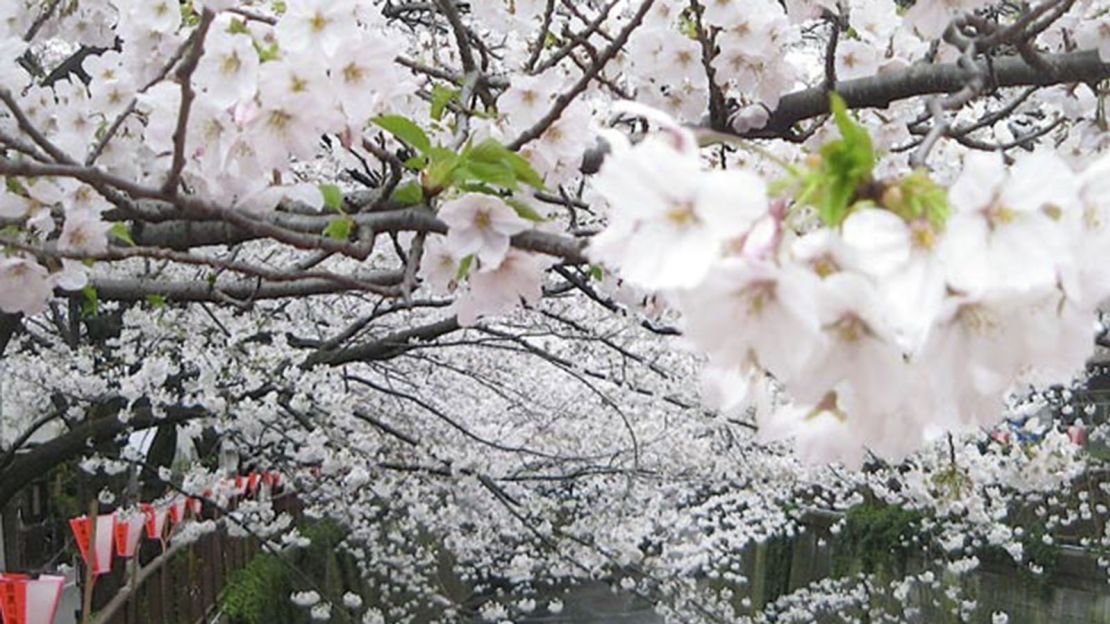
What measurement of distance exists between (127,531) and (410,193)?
15.5 ft

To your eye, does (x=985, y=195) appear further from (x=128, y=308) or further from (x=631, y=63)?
(x=128, y=308)

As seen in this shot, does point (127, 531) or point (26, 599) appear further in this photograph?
point (127, 531)

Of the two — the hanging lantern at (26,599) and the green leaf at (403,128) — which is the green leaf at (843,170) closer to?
the green leaf at (403,128)

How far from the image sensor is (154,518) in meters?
6.29

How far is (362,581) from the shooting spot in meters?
12.1

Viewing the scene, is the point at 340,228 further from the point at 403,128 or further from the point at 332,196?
the point at 403,128

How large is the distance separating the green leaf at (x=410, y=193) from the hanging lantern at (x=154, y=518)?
16.4 ft

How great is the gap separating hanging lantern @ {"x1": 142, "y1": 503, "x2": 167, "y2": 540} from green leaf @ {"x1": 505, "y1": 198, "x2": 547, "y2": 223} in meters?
5.13

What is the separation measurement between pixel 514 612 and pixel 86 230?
1063 centimetres

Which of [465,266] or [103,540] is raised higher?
[103,540]

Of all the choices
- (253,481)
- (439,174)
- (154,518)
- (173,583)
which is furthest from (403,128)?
(173,583)

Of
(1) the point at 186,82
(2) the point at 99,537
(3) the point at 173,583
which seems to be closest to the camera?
(1) the point at 186,82

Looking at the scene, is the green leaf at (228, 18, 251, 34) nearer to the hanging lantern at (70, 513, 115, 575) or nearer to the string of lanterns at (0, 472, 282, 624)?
the string of lanterns at (0, 472, 282, 624)

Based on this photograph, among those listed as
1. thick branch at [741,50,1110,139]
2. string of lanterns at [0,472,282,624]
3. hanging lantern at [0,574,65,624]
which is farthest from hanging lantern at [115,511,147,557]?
thick branch at [741,50,1110,139]
